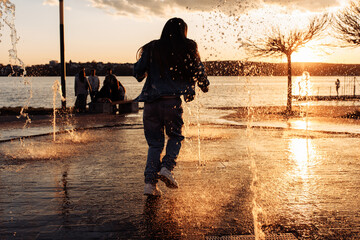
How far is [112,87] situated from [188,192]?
15.3m

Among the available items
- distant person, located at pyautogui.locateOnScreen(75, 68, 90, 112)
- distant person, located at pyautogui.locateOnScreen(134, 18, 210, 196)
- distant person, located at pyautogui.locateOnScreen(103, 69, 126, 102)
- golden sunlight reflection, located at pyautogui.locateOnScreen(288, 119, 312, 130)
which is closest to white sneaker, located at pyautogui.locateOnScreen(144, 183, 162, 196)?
distant person, located at pyautogui.locateOnScreen(134, 18, 210, 196)

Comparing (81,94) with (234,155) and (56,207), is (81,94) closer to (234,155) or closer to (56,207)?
(234,155)

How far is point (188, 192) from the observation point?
16.3 feet

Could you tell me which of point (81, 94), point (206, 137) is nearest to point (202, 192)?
point (206, 137)

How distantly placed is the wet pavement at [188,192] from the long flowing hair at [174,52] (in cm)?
144

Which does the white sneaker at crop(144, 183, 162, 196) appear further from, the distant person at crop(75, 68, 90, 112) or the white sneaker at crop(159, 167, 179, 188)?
the distant person at crop(75, 68, 90, 112)

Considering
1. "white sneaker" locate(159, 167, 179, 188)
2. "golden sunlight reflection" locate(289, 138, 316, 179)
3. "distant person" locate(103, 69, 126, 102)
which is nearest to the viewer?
Result: "white sneaker" locate(159, 167, 179, 188)

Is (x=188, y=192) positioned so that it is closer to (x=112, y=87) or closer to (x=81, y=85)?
(x=81, y=85)

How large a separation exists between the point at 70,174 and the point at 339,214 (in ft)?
12.3

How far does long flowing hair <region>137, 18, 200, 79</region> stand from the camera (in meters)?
4.62

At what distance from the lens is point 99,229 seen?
12.0ft

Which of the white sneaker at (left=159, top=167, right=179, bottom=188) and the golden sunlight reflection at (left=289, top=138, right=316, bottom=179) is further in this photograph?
the golden sunlight reflection at (left=289, top=138, right=316, bottom=179)

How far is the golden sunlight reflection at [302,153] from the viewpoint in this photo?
6.41 metres

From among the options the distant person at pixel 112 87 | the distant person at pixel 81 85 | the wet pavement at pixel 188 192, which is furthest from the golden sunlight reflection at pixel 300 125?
the distant person at pixel 81 85
